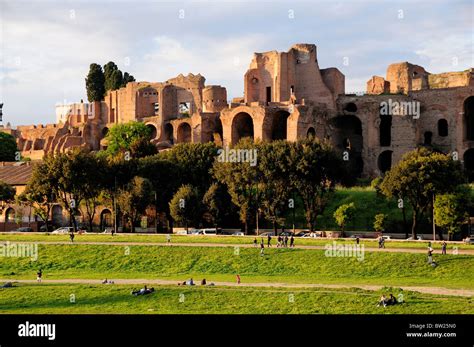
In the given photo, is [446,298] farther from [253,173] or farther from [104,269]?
[253,173]

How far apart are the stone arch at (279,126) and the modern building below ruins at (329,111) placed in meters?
0.10

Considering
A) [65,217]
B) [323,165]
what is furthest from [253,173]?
[65,217]

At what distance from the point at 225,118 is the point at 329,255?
35820 millimetres

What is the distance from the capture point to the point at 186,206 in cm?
5447

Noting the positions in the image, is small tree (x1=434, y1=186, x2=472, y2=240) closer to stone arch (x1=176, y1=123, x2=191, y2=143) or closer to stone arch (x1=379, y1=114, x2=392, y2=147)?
stone arch (x1=379, y1=114, x2=392, y2=147)

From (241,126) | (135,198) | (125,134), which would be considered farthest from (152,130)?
(135,198)

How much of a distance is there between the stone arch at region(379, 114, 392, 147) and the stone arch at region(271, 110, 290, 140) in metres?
9.70

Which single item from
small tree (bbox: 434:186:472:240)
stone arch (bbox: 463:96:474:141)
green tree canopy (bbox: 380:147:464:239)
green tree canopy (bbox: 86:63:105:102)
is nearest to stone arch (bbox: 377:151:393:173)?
stone arch (bbox: 463:96:474:141)

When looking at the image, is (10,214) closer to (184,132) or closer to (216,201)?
(216,201)

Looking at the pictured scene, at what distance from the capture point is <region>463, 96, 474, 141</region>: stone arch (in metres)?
72.1

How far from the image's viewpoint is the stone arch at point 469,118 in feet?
236

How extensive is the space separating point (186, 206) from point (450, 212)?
18859mm

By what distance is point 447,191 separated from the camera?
4856 cm
